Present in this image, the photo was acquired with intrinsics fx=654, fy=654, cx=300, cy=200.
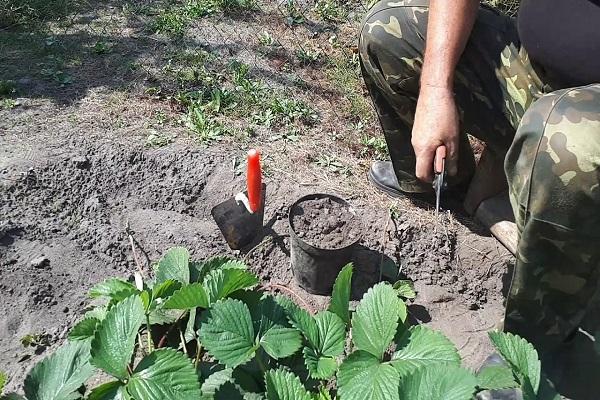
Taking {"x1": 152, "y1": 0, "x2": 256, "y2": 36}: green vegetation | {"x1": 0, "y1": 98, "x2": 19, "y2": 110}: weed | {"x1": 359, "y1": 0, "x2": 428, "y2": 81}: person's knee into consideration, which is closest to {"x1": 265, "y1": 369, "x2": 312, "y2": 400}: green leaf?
{"x1": 359, "y1": 0, "x2": 428, "y2": 81}: person's knee

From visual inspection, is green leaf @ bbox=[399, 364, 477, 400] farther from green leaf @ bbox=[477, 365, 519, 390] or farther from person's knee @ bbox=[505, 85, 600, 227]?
person's knee @ bbox=[505, 85, 600, 227]

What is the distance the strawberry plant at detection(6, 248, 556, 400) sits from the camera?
1374mm

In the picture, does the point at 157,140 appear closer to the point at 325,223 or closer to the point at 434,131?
the point at 325,223

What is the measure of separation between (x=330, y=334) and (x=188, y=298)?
35 cm

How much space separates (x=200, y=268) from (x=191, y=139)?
1.27m

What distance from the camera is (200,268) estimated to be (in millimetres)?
1852

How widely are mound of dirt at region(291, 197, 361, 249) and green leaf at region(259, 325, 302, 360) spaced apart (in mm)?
766

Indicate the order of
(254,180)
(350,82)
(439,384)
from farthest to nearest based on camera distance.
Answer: (350,82) → (254,180) → (439,384)

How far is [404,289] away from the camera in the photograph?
2.42m

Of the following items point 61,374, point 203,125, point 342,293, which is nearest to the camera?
point 61,374

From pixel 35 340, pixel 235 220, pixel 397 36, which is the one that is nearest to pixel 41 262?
pixel 35 340

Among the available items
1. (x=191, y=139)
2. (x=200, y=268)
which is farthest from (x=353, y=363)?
(x=191, y=139)

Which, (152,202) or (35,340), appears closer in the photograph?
(35,340)

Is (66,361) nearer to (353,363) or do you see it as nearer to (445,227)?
(353,363)
